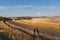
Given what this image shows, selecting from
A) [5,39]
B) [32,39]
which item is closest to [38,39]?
[32,39]

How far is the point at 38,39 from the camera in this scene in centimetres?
1339

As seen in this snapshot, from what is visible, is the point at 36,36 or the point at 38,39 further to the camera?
the point at 36,36

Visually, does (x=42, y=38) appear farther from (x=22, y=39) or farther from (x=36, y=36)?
(x=22, y=39)

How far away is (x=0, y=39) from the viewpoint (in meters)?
13.6

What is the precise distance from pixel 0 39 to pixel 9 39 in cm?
78

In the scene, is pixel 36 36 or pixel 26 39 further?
pixel 36 36

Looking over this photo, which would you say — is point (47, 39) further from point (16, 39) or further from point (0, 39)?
point (0, 39)

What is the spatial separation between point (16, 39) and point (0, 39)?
1401 millimetres

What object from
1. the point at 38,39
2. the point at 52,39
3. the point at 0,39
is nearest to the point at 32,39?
the point at 38,39

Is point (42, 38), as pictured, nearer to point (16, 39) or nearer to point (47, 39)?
point (47, 39)

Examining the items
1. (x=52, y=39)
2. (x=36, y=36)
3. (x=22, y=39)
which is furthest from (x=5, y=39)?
(x=52, y=39)

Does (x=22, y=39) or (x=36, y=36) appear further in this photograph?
(x=36, y=36)

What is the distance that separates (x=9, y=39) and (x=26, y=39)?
1.38 metres

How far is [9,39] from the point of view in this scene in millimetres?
13406
